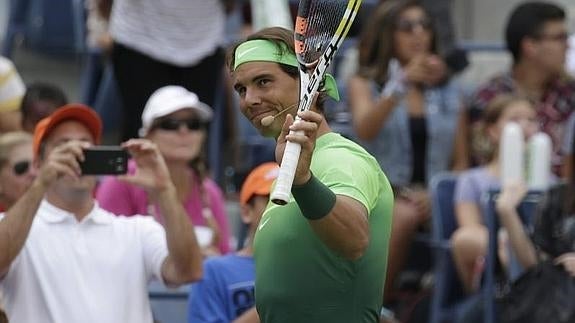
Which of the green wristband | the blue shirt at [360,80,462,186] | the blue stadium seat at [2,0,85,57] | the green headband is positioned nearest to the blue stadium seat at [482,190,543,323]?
the blue shirt at [360,80,462,186]

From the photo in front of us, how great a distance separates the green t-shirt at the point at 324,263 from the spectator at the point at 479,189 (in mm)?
3309

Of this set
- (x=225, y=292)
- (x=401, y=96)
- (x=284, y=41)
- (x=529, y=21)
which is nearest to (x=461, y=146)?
(x=401, y=96)

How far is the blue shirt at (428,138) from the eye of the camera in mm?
7848

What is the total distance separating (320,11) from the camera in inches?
151

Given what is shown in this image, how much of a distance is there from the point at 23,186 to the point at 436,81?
8.43ft

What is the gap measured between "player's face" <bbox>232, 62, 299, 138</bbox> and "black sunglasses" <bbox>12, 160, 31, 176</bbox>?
8.28ft

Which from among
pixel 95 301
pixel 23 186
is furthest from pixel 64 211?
pixel 23 186

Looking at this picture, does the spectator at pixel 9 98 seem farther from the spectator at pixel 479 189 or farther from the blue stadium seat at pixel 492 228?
the blue stadium seat at pixel 492 228

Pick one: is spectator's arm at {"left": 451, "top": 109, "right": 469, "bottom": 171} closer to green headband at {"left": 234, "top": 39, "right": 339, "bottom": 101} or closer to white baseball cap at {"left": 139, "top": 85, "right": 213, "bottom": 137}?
white baseball cap at {"left": 139, "top": 85, "right": 213, "bottom": 137}

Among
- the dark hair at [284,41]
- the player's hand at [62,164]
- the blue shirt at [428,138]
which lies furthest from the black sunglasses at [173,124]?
the dark hair at [284,41]

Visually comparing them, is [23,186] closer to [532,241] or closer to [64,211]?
[64,211]

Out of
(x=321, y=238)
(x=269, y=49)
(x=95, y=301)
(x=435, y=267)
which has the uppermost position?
(x=269, y=49)

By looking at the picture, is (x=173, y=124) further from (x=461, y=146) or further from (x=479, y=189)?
(x=461, y=146)

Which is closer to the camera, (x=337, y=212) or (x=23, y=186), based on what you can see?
(x=337, y=212)
